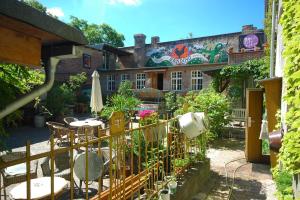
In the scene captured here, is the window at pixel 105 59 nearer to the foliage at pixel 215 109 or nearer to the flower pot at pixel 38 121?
the flower pot at pixel 38 121

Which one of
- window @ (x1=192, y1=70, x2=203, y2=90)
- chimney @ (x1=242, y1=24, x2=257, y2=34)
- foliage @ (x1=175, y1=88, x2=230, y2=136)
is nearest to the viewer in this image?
foliage @ (x1=175, y1=88, x2=230, y2=136)

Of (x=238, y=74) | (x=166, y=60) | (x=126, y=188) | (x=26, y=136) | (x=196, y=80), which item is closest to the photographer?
(x=126, y=188)

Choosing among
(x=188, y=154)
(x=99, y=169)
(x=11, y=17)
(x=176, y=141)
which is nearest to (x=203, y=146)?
(x=188, y=154)

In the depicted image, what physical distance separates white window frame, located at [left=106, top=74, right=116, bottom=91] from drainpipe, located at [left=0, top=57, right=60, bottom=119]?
78.7 feet

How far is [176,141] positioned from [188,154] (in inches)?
18.1

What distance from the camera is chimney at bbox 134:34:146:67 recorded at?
1163 inches

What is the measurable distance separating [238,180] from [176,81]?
686 inches

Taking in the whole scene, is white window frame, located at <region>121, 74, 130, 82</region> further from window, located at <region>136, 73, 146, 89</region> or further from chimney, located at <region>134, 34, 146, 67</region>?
chimney, located at <region>134, 34, 146, 67</region>

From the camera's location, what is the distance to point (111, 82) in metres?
26.0

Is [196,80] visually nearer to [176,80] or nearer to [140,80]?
[176,80]

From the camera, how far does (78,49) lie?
2.01 metres

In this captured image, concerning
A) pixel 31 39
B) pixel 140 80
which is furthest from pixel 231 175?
pixel 140 80

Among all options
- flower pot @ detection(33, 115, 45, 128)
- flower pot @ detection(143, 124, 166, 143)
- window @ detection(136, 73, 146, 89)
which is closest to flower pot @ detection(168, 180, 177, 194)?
flower pot @ detection(143, 124, 166, 143)

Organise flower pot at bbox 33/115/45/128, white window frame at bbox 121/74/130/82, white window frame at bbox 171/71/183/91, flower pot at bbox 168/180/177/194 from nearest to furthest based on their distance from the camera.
Answer: flower pot at bbox 168/180/177/194 → flower pot at bbox 33/115/45/128 → white window frame at bbox 171/71/183/91 → white window frame at bbox 121/74/130/82
